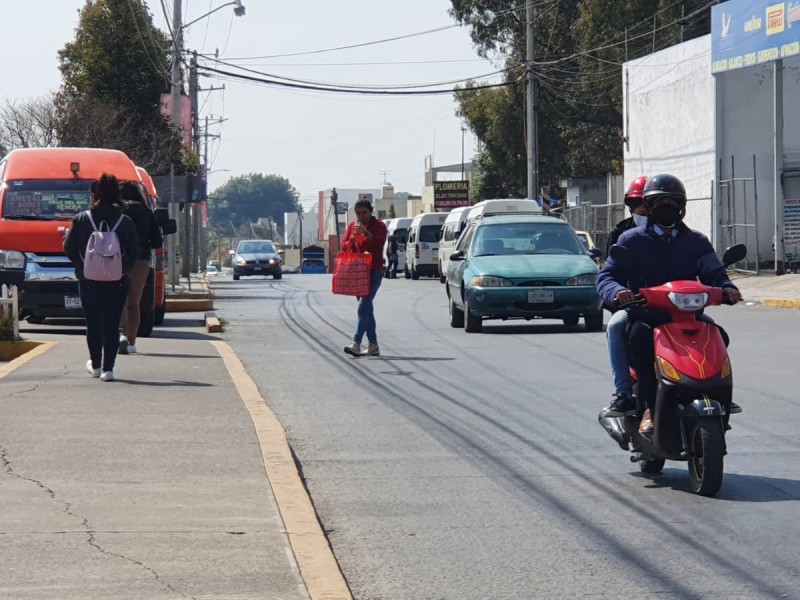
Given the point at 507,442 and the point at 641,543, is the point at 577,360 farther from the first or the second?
the point at 641,543

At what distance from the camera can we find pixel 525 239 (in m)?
21.1

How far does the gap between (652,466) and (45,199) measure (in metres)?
13.1

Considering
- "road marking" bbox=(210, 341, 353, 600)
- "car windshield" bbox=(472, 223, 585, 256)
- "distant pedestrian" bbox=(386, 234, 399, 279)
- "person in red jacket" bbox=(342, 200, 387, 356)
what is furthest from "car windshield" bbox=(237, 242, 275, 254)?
"road marking" bbox=(210, 341, 353, 600)

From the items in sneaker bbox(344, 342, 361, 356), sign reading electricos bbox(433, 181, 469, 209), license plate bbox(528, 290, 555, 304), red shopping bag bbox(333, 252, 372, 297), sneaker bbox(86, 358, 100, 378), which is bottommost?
sneaker bbox(344, 342, 361, 356)

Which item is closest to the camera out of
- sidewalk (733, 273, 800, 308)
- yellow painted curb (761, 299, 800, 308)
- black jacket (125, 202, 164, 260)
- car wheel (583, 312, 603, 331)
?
black jacket (125, 202, 164, 260)

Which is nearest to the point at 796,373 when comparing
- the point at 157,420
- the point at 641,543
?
the point at 157,420

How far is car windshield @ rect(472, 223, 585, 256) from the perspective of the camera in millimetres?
20969

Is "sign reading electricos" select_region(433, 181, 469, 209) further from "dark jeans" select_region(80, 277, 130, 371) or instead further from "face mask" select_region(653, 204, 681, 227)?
"face mask" select_region(653, 204, 681, 227)

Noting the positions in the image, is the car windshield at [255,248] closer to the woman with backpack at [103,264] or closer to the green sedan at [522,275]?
the green sedan at [522,275]

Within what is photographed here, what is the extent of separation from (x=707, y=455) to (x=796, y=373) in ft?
22.2

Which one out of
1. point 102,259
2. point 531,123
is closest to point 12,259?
point 102,259

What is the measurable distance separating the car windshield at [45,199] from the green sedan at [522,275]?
5.21 meters

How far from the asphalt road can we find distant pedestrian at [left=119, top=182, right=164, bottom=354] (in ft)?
4.22

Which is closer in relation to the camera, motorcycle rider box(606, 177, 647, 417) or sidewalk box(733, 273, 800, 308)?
motorcycle rider box(606, 177, 647, 417)
